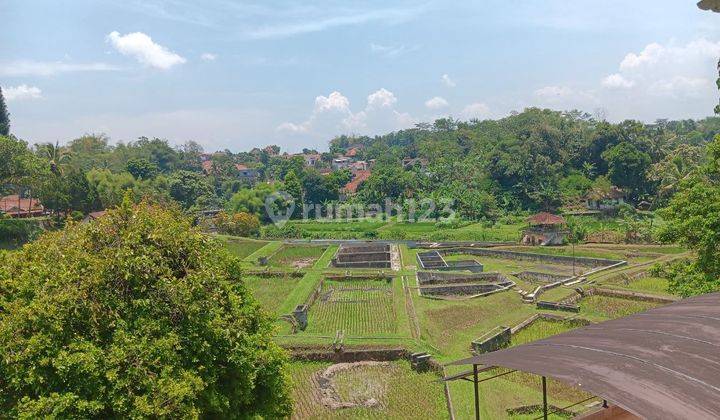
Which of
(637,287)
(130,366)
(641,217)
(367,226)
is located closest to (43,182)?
(367,226)

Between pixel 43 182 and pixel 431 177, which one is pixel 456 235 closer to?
pixel 431 177

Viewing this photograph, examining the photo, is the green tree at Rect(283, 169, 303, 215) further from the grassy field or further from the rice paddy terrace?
the grassy field

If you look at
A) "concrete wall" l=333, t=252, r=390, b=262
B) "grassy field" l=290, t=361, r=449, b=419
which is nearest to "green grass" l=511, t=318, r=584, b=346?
"grassy field" l=290, t=361, r=449, b=419

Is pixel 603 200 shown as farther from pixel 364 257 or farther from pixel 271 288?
pixel 271 288

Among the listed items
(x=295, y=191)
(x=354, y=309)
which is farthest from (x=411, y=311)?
(x=295, y=191)

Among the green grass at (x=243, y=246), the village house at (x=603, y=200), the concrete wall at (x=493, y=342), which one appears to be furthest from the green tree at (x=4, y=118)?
the village house at (x=603, y=200)
